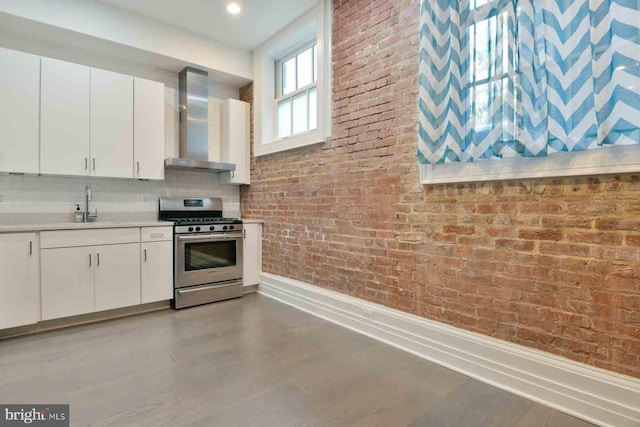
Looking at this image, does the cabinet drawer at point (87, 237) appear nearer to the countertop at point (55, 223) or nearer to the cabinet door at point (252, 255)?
the countertop at point (55, 223)

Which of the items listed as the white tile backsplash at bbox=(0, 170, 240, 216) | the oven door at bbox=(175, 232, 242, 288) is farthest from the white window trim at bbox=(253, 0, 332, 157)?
the oven door at bbox=(175, 232, 242, 288)

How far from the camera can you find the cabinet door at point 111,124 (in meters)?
3.38

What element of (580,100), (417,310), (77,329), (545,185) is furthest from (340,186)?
(77,329)

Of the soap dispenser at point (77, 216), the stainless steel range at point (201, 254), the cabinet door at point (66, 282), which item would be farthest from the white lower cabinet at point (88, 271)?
the soap dispenser at point (77, 216)

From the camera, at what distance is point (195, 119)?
13.8ft

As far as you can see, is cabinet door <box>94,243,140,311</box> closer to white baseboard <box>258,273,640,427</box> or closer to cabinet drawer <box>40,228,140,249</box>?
cabinet drawer <box>40,228,140,249</box>

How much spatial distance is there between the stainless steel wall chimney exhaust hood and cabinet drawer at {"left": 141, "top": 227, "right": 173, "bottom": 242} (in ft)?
2.88

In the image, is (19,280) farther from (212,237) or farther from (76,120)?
(212,237)

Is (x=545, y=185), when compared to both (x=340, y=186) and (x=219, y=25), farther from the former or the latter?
(x=219, y=25)

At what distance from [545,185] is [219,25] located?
12.2ft

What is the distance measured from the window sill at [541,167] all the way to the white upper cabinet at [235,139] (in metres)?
2.77

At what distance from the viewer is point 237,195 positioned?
487 centimetres

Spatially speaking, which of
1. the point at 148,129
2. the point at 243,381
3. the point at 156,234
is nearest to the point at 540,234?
the point at 243,381

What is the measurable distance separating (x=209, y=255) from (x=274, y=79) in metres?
2.53
